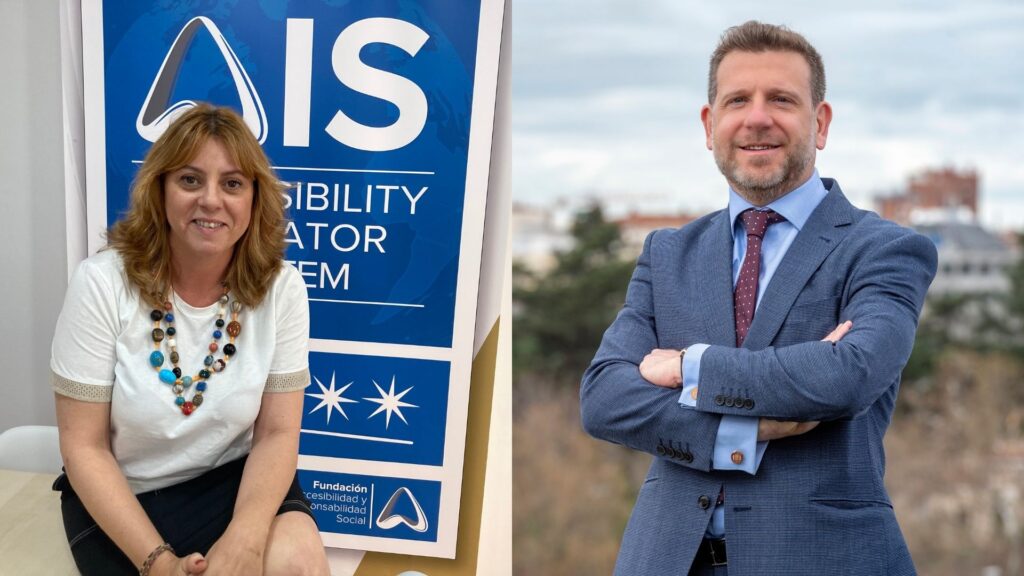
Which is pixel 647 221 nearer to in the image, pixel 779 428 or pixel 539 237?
pixel 539 237

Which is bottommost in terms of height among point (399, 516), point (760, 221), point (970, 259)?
point (399, 516)

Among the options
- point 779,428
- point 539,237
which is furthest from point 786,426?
point 539,237

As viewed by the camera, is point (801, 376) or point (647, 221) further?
point (647, 221)

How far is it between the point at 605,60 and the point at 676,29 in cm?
60

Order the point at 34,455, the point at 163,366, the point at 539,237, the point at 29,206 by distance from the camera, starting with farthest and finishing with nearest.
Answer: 1. the point at 539,237
2. the point at 29,206
3. the point at 34,455
4. the point at 163,366

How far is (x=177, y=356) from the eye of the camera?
198cm

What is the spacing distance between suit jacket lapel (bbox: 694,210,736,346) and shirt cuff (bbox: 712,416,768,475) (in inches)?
6.9

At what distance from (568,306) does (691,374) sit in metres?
5.67

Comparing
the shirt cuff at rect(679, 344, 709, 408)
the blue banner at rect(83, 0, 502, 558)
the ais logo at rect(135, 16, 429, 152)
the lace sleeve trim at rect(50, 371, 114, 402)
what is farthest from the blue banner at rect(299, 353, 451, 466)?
the shirt cuff at rect(679, 344, 709, 408)

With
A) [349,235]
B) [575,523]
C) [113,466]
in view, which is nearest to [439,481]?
[349,235]

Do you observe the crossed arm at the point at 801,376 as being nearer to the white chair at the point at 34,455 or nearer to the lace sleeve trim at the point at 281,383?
the lace sleeve trim at the point at 281,383

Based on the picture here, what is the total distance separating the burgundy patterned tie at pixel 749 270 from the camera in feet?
5.91

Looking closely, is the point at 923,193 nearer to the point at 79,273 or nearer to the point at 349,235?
the point at 349,235

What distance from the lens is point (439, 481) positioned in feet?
9.20
